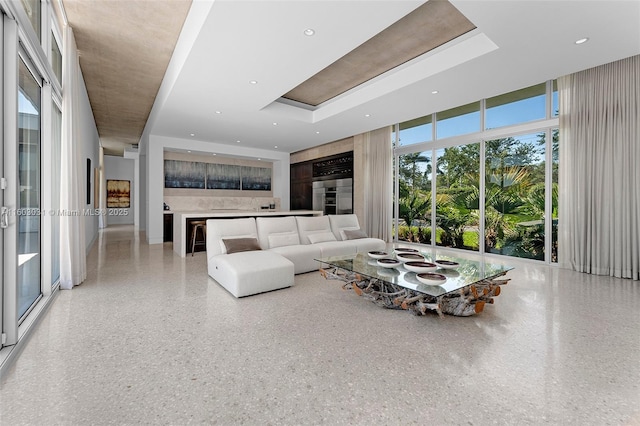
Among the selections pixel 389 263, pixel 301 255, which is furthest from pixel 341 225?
pixel 389 263

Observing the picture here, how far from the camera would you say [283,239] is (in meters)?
4.76

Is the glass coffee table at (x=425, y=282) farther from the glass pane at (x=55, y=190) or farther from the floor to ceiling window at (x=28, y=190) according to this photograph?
the glass pane at (x=55, y=190)

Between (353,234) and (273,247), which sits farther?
(353,234)

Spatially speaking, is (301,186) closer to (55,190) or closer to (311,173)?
(311,173)

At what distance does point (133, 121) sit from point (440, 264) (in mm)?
8313

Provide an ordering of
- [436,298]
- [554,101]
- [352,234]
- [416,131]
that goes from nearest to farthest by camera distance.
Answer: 1. [436,298]
2. [554,101]
3. [352,234]
4. [416,131]

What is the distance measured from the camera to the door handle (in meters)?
1.95

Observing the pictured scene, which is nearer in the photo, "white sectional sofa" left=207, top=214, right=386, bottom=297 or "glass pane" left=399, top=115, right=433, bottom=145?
"white sectional sofa" left=207, top=214, right=386, bottom=297

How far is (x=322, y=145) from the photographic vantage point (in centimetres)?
910

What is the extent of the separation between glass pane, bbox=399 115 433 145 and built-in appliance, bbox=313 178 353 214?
1.86 metres

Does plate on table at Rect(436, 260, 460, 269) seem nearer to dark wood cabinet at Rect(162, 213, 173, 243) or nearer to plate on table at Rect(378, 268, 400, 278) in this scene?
plate on table at Rect(378, 268, 400, 278)

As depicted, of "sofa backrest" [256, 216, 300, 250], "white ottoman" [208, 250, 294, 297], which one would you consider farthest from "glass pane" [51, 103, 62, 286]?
"sofa backrest" [256, 216, 300, 250]

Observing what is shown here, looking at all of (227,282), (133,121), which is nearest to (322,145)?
(133,121)

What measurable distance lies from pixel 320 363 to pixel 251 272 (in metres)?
1.63
